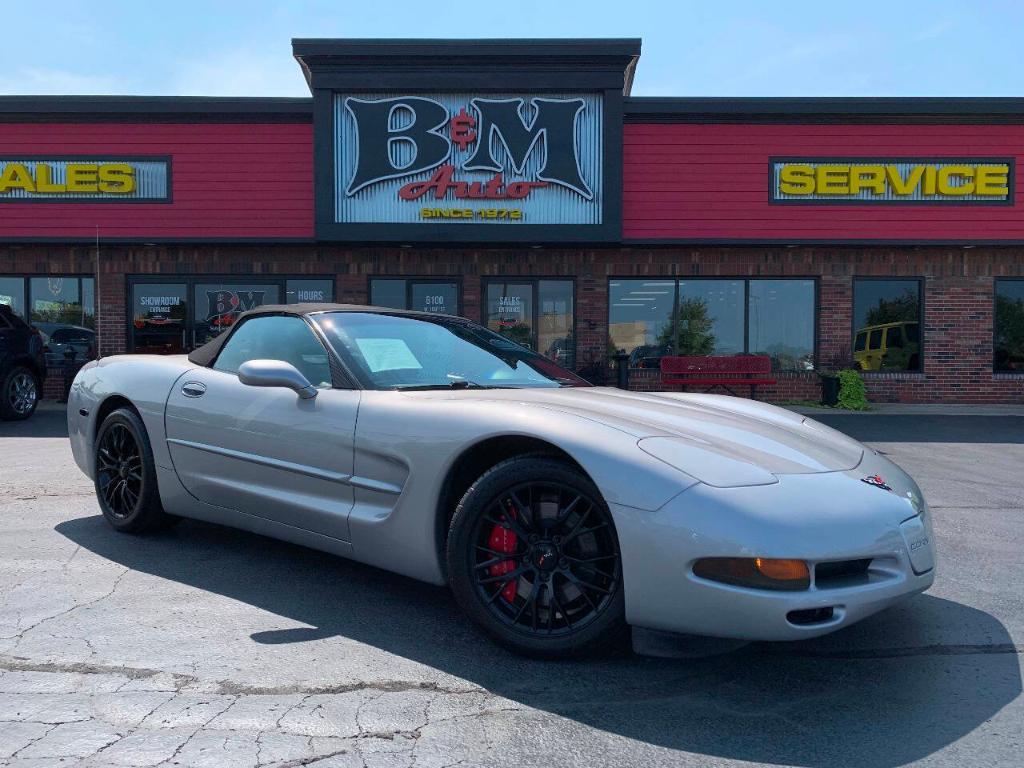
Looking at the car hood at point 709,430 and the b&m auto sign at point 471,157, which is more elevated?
the b&m auto sign at point 471,157

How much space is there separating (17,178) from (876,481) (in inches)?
582

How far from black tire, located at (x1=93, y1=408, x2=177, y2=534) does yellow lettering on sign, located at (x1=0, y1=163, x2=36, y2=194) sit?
36.7ft

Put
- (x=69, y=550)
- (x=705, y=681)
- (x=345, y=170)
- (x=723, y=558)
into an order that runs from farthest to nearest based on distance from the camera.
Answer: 1. (x=345, y=170)
2. (x=69, y=550)
3. (x=705, y=681)
4. (x=723, y=558)

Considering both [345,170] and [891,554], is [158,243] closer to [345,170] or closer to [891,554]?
[345,170]

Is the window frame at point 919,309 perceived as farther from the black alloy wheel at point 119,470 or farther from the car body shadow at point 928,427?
the black alloy wheel at point 119,470

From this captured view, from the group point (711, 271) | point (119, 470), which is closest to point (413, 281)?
point (711, 271)

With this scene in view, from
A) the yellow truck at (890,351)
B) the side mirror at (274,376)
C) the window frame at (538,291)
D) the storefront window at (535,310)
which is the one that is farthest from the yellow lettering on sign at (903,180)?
the side mirror at (274,376)

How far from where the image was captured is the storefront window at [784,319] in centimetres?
1452

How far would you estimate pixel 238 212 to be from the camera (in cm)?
1387

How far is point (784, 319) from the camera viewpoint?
14523 mm

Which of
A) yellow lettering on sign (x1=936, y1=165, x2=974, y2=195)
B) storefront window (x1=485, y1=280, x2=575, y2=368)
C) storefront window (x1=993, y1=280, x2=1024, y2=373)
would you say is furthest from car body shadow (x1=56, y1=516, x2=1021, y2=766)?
storefront window (x1=993, y1=280, x2=1024, y2=373)

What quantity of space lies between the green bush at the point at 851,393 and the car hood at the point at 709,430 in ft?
34.1

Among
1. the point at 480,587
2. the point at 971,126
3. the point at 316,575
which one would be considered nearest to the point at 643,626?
the point at 480,587

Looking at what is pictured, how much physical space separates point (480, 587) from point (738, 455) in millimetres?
1026
